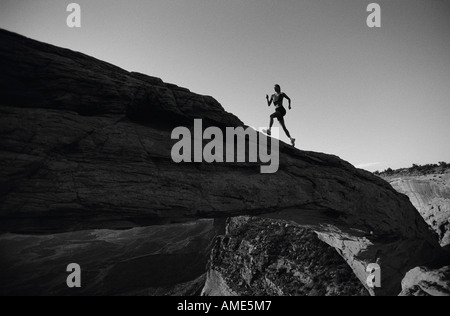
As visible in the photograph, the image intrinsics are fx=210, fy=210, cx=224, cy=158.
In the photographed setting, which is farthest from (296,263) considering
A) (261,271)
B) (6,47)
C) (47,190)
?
(6,47)

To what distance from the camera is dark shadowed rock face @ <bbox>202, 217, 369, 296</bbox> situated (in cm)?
1403

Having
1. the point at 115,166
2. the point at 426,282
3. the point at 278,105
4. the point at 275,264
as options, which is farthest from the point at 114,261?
the point at 426,282

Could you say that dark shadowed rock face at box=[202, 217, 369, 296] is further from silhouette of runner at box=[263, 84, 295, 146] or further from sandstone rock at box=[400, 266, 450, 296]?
silhouette of runner at box=[263, 84, 295, 146]

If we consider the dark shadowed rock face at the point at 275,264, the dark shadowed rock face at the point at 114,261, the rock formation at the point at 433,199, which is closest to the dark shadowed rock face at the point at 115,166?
the dark shadowed rock face at the point at 275,264

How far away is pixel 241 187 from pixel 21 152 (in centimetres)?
738

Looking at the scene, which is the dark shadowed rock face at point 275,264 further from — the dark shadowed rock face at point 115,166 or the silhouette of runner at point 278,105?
the silhouette of runner at point 278,105

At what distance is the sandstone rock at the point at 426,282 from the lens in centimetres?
1193

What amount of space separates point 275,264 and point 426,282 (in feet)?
29.7

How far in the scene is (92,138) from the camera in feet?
23.9

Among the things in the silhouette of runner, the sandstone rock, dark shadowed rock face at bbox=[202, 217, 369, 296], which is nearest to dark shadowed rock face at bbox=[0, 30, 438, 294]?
the silhouette of runner

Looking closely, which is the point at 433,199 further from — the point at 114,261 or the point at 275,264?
the point at 114,261

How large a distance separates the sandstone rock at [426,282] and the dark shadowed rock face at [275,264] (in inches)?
117

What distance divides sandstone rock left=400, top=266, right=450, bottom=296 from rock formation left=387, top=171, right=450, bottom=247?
2193 mm
